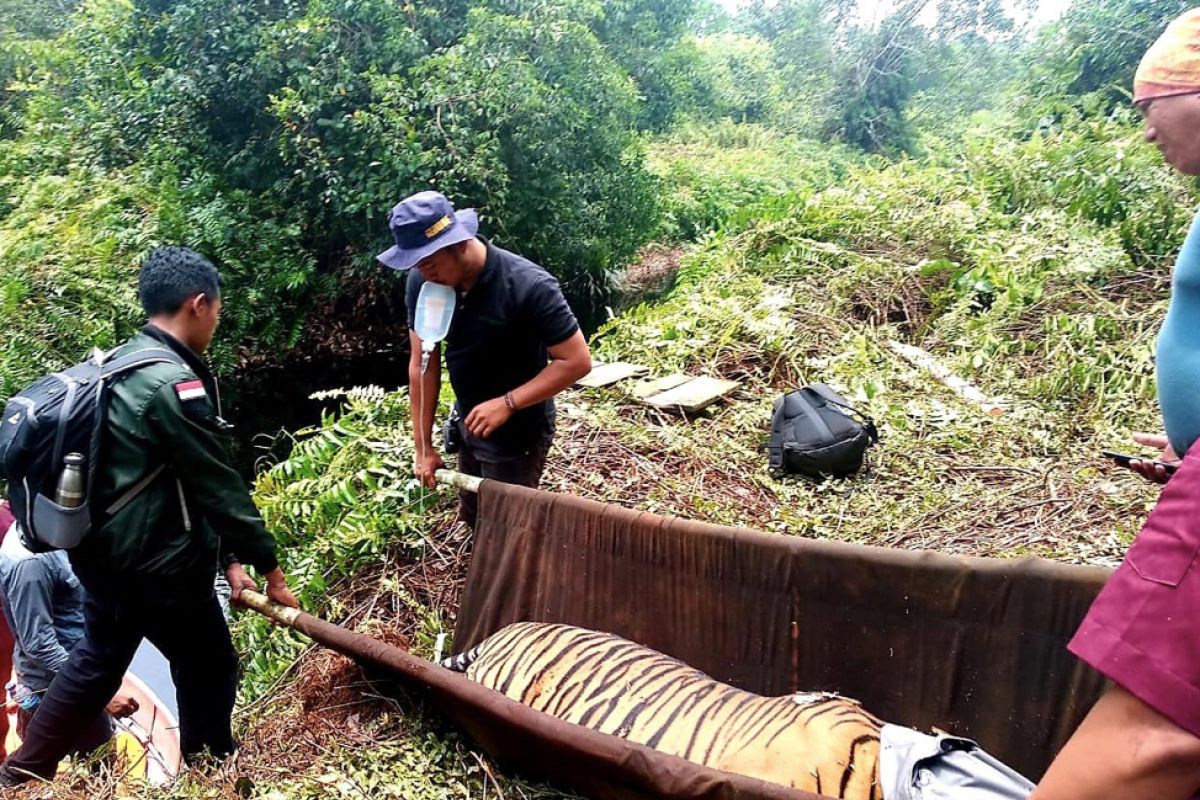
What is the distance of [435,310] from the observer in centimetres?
247

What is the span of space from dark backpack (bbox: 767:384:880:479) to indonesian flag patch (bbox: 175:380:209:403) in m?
2.60

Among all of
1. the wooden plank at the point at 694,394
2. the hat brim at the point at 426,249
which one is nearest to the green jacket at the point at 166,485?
the hat brim at the point at 426,249

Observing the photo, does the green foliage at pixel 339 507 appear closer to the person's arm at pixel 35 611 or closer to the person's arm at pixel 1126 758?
the person's arm at pixel 35 611

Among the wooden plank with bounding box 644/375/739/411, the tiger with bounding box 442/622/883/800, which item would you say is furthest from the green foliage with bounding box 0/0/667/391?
the tiger with bounding box 442/622/883/800

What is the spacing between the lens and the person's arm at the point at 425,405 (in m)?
2.75

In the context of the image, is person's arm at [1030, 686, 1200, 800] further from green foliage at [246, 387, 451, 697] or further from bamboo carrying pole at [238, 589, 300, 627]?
green foliage at [246, 387, 451, 697]

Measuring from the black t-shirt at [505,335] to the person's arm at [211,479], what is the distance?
765 mm

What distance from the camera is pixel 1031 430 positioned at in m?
3.99

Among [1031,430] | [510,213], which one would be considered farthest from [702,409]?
[510,213]

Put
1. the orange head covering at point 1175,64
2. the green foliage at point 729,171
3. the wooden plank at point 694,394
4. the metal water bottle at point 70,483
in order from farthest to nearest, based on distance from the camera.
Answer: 1. the green foliage at point 729,171
2. the wooden plank at point 694,394
3. the metal water bottle at point 70,483
4. the orange head covering at point 1175,64

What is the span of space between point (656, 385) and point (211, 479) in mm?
3028

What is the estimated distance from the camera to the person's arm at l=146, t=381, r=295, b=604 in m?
1.94

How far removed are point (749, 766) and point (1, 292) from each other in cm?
753

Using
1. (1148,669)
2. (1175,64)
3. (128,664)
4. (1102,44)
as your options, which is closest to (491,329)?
(128,664)
